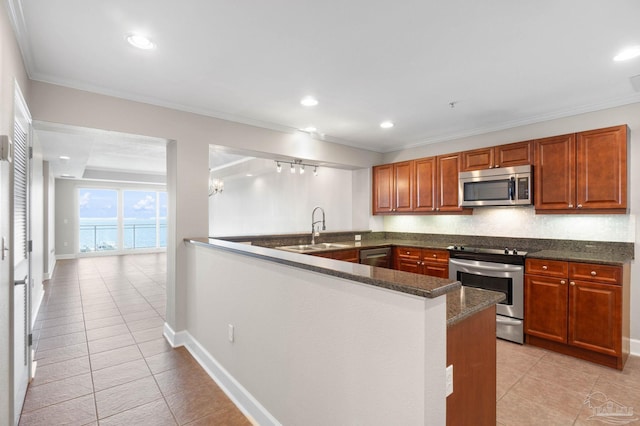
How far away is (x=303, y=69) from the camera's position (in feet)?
8.39

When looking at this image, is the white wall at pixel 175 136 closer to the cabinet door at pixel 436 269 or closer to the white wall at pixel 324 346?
the white wall at pixel 324 346

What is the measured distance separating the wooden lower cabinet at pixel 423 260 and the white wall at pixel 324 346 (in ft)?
9.35

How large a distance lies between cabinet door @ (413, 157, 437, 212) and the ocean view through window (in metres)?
9.19

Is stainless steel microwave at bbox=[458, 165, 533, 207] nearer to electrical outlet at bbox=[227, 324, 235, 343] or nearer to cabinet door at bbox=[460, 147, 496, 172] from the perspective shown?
cabinet door at bbox=[460, 147, 496, 172]

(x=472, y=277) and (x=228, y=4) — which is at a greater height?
(x=228, y=4)

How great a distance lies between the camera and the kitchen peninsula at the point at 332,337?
1.16m

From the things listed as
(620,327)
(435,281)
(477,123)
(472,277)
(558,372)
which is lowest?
(558,372)

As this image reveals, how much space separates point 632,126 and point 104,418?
Answer: 17.0 ft

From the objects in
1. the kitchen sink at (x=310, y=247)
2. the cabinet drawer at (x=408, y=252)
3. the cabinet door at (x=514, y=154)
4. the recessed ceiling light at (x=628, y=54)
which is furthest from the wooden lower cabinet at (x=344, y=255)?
the recessed ceiling light at (x=628, y=54)

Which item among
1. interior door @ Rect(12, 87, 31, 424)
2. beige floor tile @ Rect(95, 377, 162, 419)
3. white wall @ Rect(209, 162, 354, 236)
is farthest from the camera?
white wall @ Rect(209, 162, 354, 236)

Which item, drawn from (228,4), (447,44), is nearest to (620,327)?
(447,44)

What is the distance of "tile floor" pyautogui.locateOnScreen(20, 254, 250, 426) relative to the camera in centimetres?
215

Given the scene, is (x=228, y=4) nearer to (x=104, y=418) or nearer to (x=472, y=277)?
(x=104, y=418)

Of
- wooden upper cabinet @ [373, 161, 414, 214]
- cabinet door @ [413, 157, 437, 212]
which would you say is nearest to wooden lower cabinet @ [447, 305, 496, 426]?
cabinet door @ [413, 157, 437, 212]
